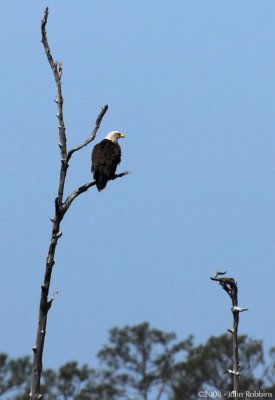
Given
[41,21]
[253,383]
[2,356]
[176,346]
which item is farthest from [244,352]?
[41,21]

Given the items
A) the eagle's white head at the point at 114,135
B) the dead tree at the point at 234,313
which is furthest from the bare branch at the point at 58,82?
the eagle's white head at the point at 114,135

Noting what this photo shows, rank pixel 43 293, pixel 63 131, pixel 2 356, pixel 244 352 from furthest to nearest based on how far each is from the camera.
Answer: pixel 2 356, pixel 244 352, pixel 63 131, pixel 43 293

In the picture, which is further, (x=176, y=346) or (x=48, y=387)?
(x=176, y=346)

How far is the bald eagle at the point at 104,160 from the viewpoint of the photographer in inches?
621

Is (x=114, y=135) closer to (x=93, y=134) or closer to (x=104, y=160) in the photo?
(x=104, y=160)

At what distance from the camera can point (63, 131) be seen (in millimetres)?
9211

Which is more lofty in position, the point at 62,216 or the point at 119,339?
the point at 119,339

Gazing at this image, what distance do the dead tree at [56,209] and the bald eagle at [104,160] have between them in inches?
222

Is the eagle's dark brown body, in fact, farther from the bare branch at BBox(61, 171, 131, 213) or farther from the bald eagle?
the bare branch at BBox(61, 171, 131, 213)

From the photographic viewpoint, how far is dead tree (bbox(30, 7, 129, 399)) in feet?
27.5

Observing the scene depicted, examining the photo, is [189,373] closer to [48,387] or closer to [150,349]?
[150,349]

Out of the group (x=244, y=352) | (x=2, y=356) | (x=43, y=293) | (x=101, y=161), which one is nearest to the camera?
(x=43, y=293)

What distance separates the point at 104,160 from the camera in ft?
52.9

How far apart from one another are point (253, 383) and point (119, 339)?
23.8ft
